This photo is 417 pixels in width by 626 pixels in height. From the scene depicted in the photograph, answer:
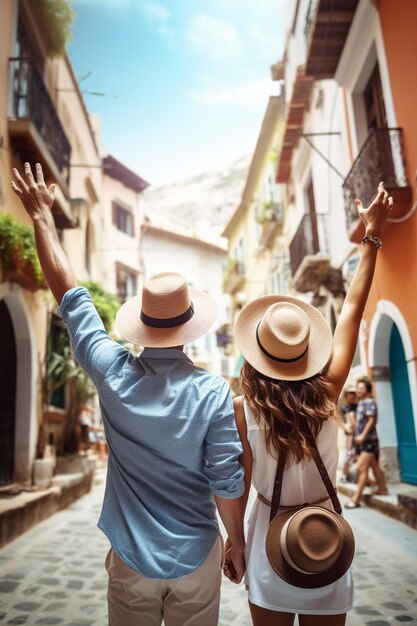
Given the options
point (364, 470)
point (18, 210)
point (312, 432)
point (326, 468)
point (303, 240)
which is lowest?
point (364, 470)

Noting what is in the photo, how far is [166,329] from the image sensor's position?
2.02m

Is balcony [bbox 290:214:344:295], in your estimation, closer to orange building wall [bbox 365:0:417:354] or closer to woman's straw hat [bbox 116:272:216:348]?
orange building wall [bbox 365:0:417:354]

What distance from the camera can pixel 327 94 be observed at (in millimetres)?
11930

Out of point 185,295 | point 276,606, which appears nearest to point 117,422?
point 185,295

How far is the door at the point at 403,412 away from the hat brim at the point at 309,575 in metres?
6.99

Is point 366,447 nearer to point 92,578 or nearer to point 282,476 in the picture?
point 92,578

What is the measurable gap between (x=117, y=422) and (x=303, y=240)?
38.5 feet

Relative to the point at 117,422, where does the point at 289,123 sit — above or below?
above

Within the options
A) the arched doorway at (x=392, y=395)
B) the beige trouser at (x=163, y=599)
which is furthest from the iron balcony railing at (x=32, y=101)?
the beige trouser at (x=163, y=599)

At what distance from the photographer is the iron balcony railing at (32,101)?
8539 millimetres

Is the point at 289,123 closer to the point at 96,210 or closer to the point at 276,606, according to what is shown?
the point at 96,210

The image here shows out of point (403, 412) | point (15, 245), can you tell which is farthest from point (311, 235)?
point (15, 245)

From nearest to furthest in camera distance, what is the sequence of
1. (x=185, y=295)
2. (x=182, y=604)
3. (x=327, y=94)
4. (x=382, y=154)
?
1. (x=182, y=604)
2. (x=185, y=295)
3. (x=382, y=154)
4. (x=327, y=94)

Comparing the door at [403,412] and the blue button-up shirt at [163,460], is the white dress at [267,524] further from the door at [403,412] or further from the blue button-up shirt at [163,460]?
the door at [403,412]
